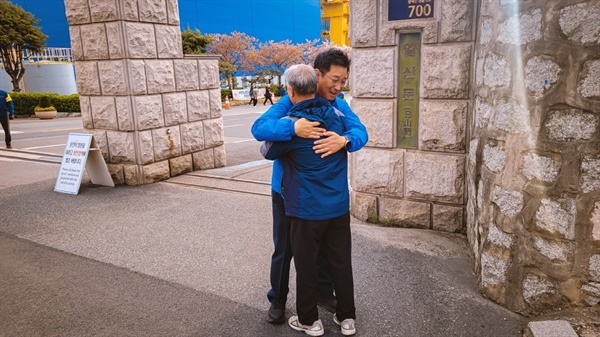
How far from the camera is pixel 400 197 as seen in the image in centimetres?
527

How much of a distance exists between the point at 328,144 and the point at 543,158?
1521 millimetres

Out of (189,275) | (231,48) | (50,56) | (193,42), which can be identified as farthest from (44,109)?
(189,275)

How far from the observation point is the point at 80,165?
727 centimetres

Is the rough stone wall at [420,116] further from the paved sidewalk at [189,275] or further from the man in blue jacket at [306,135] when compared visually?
the man in blue jacket at [306,135]

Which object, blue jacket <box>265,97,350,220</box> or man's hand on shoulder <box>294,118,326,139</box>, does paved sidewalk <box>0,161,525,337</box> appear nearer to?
blue jacket <box>265,97,350,220</box>

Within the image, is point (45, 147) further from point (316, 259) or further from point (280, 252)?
point (316, 259)

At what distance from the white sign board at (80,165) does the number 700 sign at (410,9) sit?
5.13 meters

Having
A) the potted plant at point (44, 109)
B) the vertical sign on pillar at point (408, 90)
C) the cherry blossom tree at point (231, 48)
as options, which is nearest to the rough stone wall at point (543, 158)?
the vertical sign on pillar at point (408, 90)

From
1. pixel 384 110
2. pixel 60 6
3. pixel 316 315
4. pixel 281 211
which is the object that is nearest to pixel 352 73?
pixel 384 110

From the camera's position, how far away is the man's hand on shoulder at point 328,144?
2.84m

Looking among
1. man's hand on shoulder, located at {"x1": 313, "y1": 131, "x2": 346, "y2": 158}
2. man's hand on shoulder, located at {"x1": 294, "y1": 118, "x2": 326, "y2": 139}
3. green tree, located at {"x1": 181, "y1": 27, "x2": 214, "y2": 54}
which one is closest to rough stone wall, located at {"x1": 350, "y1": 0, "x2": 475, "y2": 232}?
man's hand on shoulder, located at {"x1": 313, "y1": 131, "x2": 346, "y2": 158}

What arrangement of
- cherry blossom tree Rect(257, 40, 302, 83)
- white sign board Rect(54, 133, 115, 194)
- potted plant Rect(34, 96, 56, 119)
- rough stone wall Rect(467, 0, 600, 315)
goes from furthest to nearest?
1. cherry blossom tree Rect(257, 40, 302, 83)
2. potted plant Rect(34, 96, 56, 119)
3. white sign board Rect(54, 133, 115, 194)
4. rough stone wall Rect(467, 0, 600, 315)

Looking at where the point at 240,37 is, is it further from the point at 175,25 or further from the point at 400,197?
the point at 400,197

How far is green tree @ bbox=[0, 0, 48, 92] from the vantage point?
2709cm
